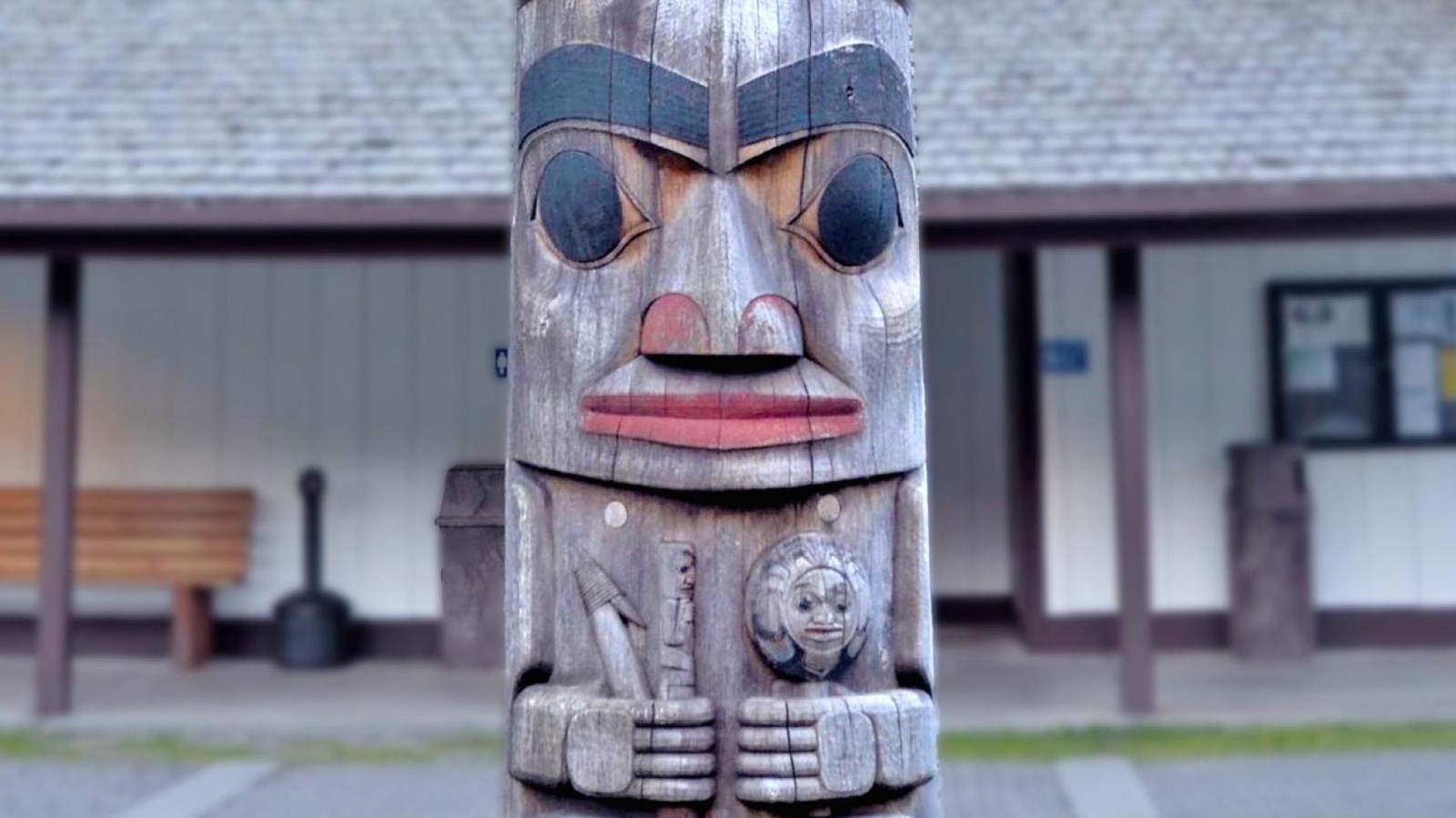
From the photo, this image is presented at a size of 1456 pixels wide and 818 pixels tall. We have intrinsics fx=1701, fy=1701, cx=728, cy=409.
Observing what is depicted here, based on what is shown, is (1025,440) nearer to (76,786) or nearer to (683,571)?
(76,786)

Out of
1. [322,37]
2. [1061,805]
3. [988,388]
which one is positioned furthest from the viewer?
[988,388]

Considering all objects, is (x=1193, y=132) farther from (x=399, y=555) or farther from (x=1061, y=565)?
(x=399, y=555)

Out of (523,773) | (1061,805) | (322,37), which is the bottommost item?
(1061,805)

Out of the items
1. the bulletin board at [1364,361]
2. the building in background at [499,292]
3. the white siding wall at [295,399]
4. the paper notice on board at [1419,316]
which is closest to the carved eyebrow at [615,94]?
the building in background at [499,292]

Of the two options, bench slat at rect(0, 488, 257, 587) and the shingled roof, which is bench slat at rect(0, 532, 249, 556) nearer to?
bench slat at rect(0, 488, 257, 587)

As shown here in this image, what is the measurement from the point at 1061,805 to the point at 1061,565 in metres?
3.85

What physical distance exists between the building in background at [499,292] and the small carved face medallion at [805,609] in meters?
6.83

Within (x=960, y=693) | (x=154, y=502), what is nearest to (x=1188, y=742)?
(x=960, y=693)

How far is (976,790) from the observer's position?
8.41 m

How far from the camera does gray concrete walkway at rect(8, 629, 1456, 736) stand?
9891 mm

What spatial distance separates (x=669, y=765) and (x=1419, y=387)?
9.82 metres

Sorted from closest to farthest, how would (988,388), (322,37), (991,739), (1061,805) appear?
(1061,805), (991,739), (322,37), (988,388)

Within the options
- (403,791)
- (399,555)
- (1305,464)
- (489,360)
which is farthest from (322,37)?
(1305,464)

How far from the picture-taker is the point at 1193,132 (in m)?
9.98
